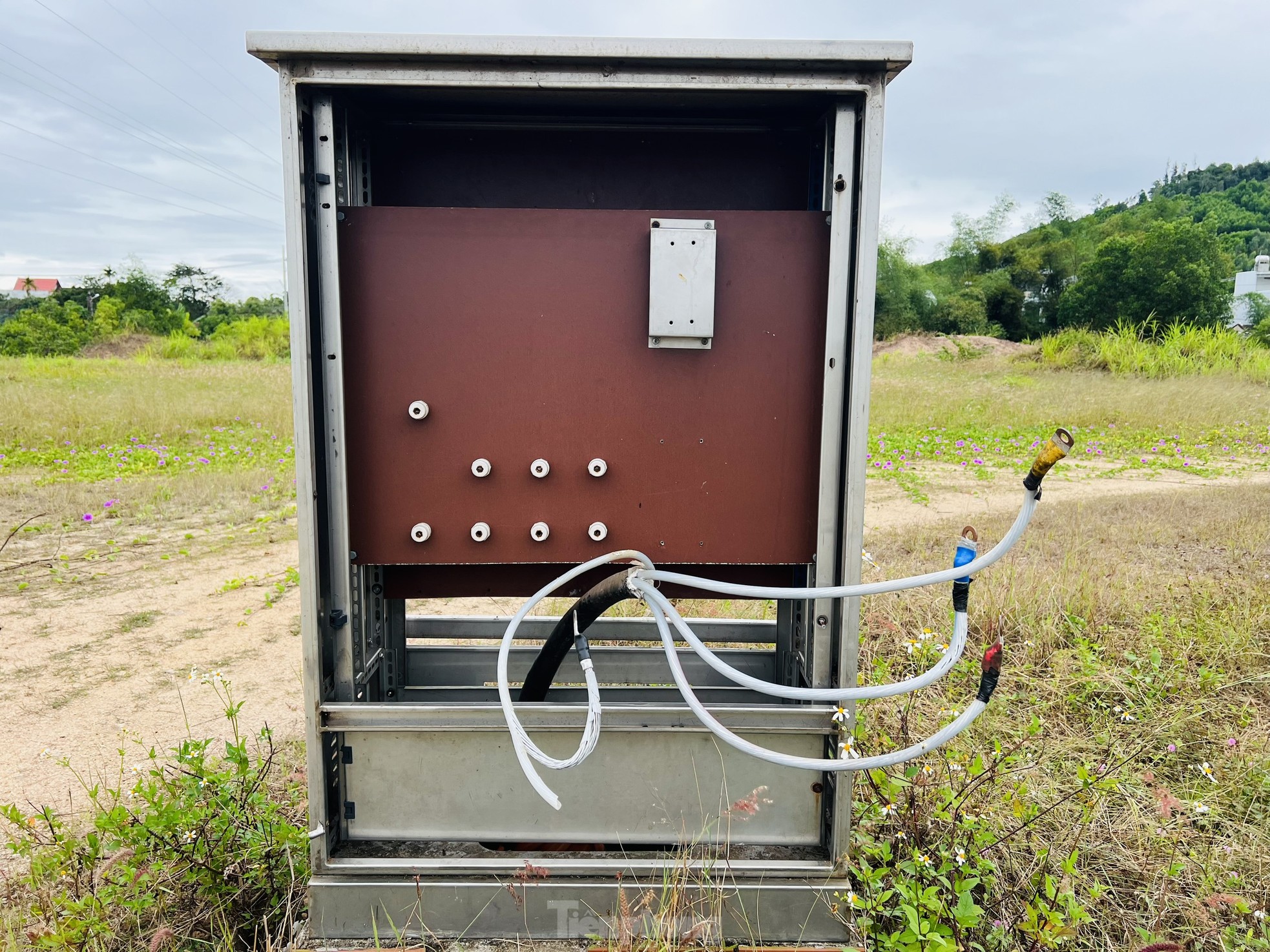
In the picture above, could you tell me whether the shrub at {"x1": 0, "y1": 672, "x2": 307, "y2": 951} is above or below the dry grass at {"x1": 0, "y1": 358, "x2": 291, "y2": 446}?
below

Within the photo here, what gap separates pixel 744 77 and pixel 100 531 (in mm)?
Answer: 5381

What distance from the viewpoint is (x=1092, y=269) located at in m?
26.3

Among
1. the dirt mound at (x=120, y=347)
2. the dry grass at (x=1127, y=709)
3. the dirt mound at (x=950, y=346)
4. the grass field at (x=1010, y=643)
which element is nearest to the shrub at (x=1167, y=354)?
the dirt mound at (x=950, y=346)

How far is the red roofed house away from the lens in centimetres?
4397

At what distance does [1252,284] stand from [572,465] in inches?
2131

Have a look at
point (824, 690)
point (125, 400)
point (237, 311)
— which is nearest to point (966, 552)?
point (824, 690)

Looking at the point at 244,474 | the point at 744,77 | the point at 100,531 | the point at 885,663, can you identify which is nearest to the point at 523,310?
the point at 744,77

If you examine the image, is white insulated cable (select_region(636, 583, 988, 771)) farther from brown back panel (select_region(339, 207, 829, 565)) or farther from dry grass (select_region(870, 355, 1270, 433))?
dry grass (select_region(870, 355, 1270, 433))

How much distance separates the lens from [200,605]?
13.4 feet

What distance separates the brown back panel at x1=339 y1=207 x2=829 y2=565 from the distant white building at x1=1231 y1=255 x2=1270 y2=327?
4163cm

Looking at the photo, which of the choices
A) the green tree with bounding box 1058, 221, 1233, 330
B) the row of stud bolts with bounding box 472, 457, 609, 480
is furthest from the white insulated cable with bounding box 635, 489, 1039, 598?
the green tree with bounding box 1058, 221, 1233, 330

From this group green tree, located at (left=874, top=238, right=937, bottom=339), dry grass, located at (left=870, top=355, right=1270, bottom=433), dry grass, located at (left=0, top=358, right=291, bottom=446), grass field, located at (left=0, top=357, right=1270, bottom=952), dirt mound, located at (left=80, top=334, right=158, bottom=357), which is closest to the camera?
grass field, located at (left=0, top=357, right=1270, bottom=952)

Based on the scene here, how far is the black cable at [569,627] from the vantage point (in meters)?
1.64

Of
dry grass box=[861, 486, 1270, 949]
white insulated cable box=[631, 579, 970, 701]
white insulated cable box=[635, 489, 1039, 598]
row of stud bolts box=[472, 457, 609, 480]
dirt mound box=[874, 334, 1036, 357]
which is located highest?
dirt mound box=[874, 334, 1036, 357]
